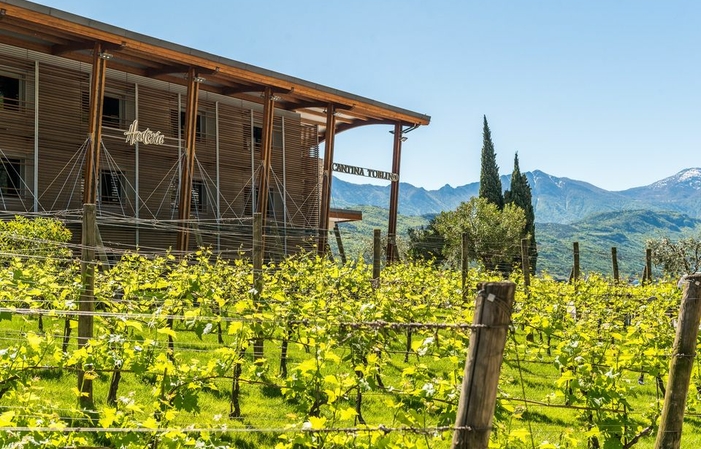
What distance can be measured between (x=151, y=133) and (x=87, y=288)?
593 inches

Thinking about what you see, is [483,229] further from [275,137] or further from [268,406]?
[268,406]

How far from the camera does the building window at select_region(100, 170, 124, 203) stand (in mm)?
21475

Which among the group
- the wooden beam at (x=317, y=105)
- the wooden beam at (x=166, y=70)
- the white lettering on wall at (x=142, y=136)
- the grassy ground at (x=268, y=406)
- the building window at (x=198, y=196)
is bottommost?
the grassy ground at (x=268, y=406)

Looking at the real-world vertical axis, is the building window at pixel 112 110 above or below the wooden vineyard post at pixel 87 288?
above

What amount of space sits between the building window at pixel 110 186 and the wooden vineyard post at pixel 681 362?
771 inches

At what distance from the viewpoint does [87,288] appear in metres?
6.66

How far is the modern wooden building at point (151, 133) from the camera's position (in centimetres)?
1859

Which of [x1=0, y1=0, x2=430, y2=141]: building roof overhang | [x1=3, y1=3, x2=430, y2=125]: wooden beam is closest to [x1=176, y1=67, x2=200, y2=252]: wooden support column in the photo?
[x1=0, y1=0, x2=430, y2=141]: building roof overhang

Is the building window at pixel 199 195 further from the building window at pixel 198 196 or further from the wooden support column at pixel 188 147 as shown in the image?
the wooden support column at pixel 188 147

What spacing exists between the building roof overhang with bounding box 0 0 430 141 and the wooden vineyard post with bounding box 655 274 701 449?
16518mm

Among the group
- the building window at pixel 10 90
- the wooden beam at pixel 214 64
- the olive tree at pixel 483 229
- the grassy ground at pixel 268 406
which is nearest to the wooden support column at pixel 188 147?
the wooden beam at pixel 214 64

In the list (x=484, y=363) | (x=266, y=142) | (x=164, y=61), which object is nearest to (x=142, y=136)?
(x=164, y=61)

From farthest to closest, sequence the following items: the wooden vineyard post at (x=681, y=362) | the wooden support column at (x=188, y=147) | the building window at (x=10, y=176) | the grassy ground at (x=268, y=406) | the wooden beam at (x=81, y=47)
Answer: the wooden support column at (x=188, y=147) → the building window at (x=10, y=176) → the wooden beam at (x=81, y=47) → the grassy ground at (x=268, y=406) → the wooden vineyard post at (x=681, y=362)

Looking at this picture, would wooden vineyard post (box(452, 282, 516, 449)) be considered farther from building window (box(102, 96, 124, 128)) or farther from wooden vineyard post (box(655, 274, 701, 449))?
building window (box(102, 96, 124, 128))
